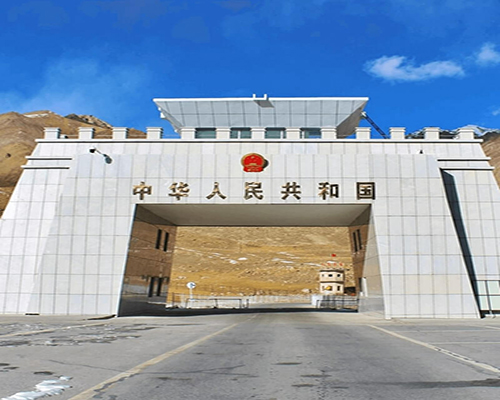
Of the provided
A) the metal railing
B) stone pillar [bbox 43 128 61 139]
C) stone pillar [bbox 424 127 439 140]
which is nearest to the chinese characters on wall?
stone pillar [bbox 424 127 439 140]

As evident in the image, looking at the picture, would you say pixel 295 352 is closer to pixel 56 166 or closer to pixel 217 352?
pixel 217 352

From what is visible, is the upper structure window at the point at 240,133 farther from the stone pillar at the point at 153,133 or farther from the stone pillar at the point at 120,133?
the stone pillar at the point at 120,133

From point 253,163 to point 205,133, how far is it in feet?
24.4

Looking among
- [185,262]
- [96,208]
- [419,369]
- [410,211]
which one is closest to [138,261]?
[96,208]

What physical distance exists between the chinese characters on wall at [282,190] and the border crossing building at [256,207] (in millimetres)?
56

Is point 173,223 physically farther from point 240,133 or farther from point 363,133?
point 363,133

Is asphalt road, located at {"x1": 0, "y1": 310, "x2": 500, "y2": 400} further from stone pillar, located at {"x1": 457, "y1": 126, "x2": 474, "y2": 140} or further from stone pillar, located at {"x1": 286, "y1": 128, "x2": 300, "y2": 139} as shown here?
stone pillar, located at {"x1": 457, "y1": 126, "x2": 474, "y2": 140}

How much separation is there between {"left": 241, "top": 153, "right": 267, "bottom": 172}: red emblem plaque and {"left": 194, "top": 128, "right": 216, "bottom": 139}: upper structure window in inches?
266

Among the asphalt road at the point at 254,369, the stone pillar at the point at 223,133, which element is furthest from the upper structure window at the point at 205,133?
the asphalt road at the point at 254,369

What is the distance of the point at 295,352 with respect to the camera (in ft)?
35.4

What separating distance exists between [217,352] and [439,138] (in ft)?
85.1

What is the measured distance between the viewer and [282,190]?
28266 millimetres

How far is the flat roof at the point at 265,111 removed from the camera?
34.0 m

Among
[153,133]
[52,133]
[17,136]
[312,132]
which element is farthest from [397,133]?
[17,136]
